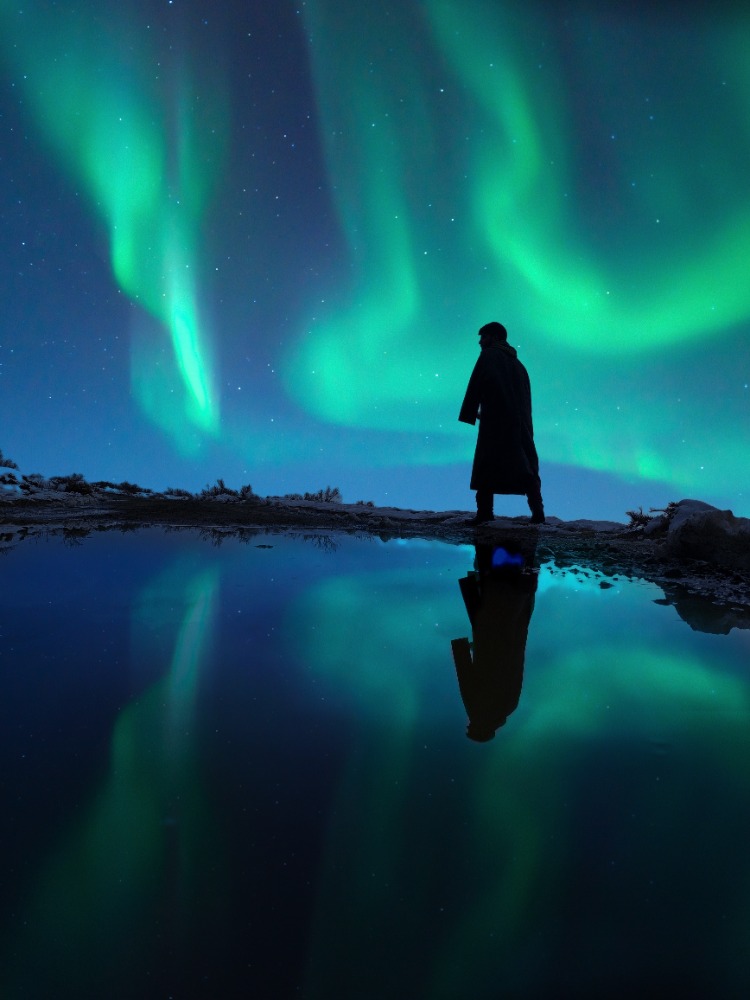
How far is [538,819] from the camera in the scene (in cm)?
126

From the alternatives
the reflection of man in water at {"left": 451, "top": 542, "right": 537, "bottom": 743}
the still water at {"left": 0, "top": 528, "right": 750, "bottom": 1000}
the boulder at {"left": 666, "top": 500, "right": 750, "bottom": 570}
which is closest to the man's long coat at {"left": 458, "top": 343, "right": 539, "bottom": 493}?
the boulder at {"left": 666, "top": 500, "right": 750, "bottom": 570}

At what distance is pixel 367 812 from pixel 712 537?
471cm

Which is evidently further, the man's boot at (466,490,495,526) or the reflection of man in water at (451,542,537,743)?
the man's boot at (466,490,495,526)

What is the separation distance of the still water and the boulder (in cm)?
Result: 231

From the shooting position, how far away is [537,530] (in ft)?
24.8

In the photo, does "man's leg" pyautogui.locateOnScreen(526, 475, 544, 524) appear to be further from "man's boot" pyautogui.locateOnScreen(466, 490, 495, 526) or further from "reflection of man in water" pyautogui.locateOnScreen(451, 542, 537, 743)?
"reflection of man in water" pyautogui.locateOnScreen(451, 542, 537, 743)

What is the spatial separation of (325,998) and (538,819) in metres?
0.65

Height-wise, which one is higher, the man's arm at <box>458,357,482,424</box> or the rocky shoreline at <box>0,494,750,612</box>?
the man's arm at <box>458,357,482,424</box>

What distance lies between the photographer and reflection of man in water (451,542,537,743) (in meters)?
1.84

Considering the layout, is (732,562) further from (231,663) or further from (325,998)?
(325,998)

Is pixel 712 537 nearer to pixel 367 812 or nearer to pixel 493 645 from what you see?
pixel 493 645

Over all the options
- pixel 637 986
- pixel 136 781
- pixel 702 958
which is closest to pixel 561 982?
pixel 637 986

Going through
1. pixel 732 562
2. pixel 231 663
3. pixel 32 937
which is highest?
pixel 732 562

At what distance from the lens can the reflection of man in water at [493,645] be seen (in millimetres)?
1837
